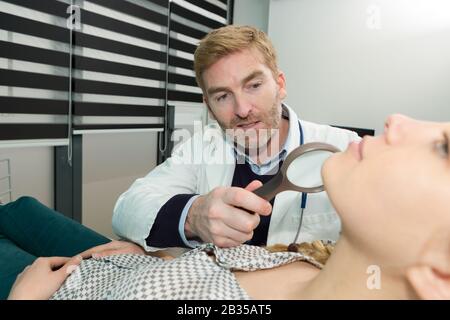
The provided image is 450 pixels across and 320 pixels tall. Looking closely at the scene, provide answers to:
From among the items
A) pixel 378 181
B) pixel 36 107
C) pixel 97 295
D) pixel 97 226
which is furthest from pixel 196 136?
pixel 97 226

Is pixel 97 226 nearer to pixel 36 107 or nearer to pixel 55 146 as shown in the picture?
pixel 55 146

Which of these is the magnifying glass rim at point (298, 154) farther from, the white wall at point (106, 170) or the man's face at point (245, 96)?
the white wall at point (106, 170)

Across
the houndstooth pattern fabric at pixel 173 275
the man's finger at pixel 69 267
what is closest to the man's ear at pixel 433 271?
the houndstooth pattern fabric at pixel 173 275

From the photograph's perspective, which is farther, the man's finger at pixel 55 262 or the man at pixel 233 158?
the man at pixel 233 158

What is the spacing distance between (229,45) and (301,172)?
0.51 metres

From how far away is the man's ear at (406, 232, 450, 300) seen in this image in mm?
545

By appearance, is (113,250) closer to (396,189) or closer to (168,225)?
Result: (168,225)

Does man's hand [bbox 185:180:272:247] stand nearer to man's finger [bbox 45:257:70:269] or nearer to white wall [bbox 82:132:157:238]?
man's finger [bbox 45:257:70:269]

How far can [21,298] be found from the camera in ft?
2.51

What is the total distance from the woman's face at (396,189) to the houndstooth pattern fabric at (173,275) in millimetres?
255

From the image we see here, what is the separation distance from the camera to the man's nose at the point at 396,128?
24.2 inches

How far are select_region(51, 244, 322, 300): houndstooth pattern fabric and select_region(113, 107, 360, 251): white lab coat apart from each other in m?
0.17

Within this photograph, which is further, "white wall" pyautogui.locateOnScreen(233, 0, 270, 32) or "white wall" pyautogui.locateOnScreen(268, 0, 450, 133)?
"white wall" pyautogui.locateOnScreen(233, 0, 270, 32)

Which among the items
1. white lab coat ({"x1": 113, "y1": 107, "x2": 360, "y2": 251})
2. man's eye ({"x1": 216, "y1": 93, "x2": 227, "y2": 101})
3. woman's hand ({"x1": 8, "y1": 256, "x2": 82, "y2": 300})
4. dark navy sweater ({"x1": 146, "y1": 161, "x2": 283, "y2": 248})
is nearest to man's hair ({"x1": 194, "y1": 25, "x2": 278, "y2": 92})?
man's eye ({"x1": 216, "y1": 93, "x2": 227, "y2": 101})
